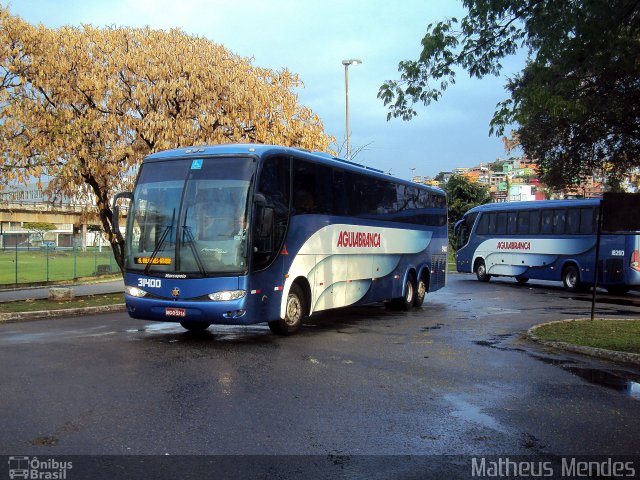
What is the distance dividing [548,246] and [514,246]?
7.01 feet

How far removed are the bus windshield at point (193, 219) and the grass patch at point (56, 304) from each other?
7.13m

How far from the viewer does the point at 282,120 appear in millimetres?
20859

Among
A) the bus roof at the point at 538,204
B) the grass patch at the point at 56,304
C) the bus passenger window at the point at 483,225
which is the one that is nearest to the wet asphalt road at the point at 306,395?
the grass patch at the point at 56,304

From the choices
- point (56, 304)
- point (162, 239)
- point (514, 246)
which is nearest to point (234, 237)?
point (162, 239)

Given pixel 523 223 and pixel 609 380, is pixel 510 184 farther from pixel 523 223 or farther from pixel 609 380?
pixel 609 380

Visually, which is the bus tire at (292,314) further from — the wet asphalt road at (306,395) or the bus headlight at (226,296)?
the bus headlight at (226,296)

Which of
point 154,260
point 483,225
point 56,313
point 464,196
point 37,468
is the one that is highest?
point 464,196

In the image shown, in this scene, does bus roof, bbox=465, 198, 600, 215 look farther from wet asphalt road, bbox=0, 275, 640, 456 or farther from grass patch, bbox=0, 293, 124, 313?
grass patch, bbox=0, 293, 124, 313

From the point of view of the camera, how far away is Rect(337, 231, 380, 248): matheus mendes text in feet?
43.3

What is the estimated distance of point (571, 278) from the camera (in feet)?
81.2

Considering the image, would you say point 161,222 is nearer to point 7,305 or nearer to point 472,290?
point 7,305

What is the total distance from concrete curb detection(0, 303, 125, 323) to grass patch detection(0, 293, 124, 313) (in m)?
0.43

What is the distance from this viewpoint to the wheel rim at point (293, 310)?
11242mm

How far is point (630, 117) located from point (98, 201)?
18.1m
